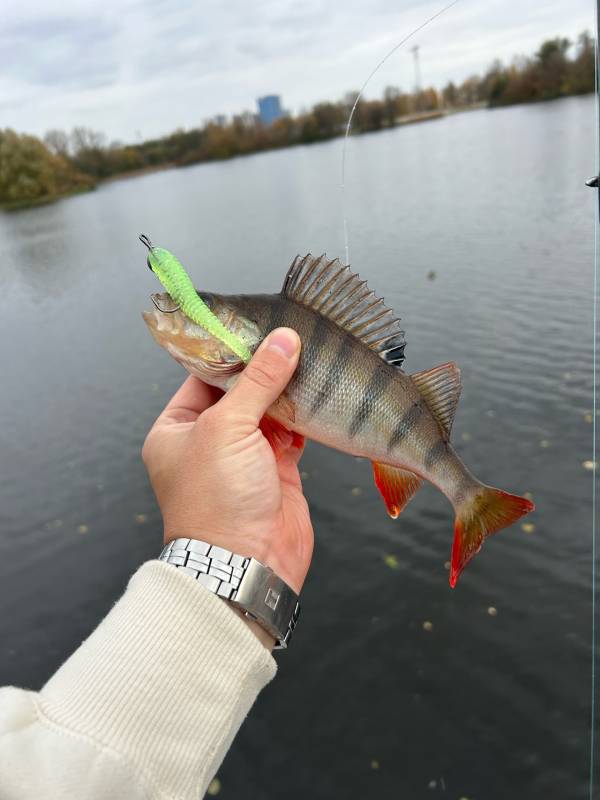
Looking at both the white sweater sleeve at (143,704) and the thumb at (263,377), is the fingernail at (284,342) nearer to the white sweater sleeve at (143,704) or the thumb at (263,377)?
the thumb at (263,377)

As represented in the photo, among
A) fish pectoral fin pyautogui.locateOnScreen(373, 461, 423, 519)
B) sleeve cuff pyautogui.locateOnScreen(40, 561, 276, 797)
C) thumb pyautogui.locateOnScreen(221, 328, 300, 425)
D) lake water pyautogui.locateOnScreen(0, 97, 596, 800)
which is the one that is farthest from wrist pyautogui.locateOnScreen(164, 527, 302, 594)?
lake water pyautogui.locateOnScreen(0, 97, 596, 800)

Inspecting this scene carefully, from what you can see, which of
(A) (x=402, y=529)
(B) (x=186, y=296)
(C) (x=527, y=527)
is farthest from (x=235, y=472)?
(C) (x=527, y=527)

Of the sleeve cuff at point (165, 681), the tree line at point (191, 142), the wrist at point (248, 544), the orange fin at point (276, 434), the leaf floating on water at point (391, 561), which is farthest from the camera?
the tree line at point (191, 142)

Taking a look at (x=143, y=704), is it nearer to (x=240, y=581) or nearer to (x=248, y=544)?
(x=240, y=581)

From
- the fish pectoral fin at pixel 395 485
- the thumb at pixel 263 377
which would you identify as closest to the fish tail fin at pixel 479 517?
the fish pectoral fin at pixel 395 485

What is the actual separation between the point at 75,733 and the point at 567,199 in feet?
63.4

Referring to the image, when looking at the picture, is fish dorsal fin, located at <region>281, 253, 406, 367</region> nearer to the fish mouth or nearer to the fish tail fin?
the fish mouth

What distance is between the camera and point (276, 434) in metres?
2.70

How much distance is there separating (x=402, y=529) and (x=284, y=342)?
4.86m

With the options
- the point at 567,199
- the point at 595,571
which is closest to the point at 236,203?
the point at 567,199

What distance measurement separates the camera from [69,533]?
7758mm

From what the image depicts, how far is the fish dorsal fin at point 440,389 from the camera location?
2.46 meters

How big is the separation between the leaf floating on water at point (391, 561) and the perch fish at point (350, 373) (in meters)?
3.88

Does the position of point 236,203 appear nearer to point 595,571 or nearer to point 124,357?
point 124,357
